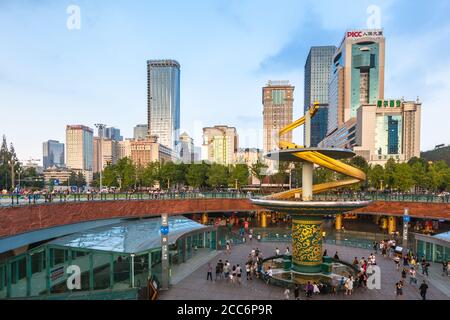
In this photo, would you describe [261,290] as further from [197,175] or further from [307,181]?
[197,175]

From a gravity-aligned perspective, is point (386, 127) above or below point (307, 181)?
above

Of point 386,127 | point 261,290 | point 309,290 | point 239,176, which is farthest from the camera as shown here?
point 386,127

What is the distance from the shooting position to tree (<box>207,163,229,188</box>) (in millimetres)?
72438

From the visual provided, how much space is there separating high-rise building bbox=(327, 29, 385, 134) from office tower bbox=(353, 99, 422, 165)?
27.5m

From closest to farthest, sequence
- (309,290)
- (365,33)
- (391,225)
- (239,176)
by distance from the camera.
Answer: (309,290) → (391,225) → (239,176) → (365,33)

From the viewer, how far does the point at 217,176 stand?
72.4 m

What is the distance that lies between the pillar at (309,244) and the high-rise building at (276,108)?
16129 cm

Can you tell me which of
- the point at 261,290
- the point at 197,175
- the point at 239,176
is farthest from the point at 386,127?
the point at 261,290

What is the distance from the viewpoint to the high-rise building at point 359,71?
15038cm

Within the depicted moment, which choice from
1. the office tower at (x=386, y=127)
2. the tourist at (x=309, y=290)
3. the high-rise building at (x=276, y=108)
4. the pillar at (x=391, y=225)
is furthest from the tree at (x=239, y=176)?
the high-rise building at (x=276, y=108)

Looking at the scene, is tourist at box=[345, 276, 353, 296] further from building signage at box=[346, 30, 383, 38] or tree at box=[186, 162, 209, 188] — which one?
building signage at box=[346, 30, 383, 38]

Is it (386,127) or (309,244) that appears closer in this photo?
(309,244)

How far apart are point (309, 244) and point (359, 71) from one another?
156298 mm

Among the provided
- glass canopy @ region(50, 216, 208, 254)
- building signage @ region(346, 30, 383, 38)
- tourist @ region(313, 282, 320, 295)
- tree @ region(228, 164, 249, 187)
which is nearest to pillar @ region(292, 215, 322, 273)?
tourist @ region(313, 282, 320, 295)
